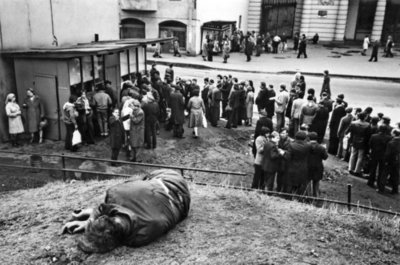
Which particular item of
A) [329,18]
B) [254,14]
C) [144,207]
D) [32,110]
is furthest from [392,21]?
[144,207]

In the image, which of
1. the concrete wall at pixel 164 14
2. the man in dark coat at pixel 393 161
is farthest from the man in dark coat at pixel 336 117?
the concrete wall at pixel 164 14

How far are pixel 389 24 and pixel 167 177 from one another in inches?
1419

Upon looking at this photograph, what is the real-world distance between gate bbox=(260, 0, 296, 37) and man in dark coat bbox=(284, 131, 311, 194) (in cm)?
3134

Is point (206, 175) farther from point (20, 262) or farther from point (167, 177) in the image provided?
point (20, 262)

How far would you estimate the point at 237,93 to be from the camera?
51.8 ft

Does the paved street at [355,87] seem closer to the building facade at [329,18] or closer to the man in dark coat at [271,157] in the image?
the man in dark coat at [271,157]

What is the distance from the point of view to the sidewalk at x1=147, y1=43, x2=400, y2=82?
2727 cm

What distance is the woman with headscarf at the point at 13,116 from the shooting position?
13.4 m

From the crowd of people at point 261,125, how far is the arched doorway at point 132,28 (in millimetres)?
16287

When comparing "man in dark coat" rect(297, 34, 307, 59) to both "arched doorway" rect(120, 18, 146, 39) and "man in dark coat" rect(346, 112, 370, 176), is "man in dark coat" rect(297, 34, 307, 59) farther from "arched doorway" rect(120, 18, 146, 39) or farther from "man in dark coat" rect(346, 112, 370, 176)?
"man in dark coat" rect(346, 112, 370, 176)

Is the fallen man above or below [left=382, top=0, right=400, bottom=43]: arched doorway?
below

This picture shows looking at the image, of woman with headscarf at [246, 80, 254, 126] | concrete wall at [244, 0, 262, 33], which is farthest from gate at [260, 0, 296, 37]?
woman with headscarf at [246, 80, 254, 126]

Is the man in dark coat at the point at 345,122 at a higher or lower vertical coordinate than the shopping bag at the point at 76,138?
higher

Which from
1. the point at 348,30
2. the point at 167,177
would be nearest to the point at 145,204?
the point at 167,177
